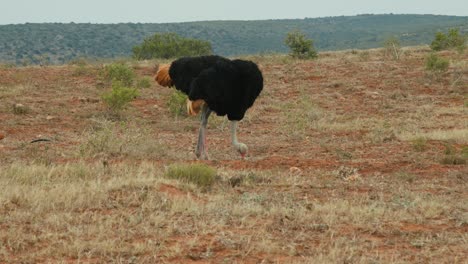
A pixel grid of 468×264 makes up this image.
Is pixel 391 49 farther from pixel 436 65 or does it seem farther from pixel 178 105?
pixel 178 105

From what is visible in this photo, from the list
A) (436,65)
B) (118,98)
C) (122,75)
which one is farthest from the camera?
(436,65)

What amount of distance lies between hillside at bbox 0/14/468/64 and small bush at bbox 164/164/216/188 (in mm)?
47289

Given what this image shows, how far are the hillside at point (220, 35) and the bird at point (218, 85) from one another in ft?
148

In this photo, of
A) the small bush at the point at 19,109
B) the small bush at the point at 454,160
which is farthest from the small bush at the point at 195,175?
the small bush at the point at 19,109

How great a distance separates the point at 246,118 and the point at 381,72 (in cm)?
834

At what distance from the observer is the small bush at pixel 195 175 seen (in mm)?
8114

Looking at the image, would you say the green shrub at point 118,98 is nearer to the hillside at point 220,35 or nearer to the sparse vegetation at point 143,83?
the sparse vegetation at point 143,83

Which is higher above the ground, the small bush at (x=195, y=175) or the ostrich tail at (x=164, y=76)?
the ostrich tail at (x=164, y=76)

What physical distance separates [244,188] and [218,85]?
2.42m

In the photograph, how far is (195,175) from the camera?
8148mm

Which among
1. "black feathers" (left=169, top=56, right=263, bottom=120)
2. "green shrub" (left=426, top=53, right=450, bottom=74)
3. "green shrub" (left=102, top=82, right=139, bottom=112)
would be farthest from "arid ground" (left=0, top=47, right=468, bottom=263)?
"green shrub" (left=426, top=53, right=450, bottom=74)

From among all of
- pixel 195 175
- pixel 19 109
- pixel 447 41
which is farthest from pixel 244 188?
pixel 447 41

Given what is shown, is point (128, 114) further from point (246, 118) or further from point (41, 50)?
point (41, 50)

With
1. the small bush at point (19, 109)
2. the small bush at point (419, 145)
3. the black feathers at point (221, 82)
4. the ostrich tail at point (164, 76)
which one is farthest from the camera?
the small bush at point (19, 109)
